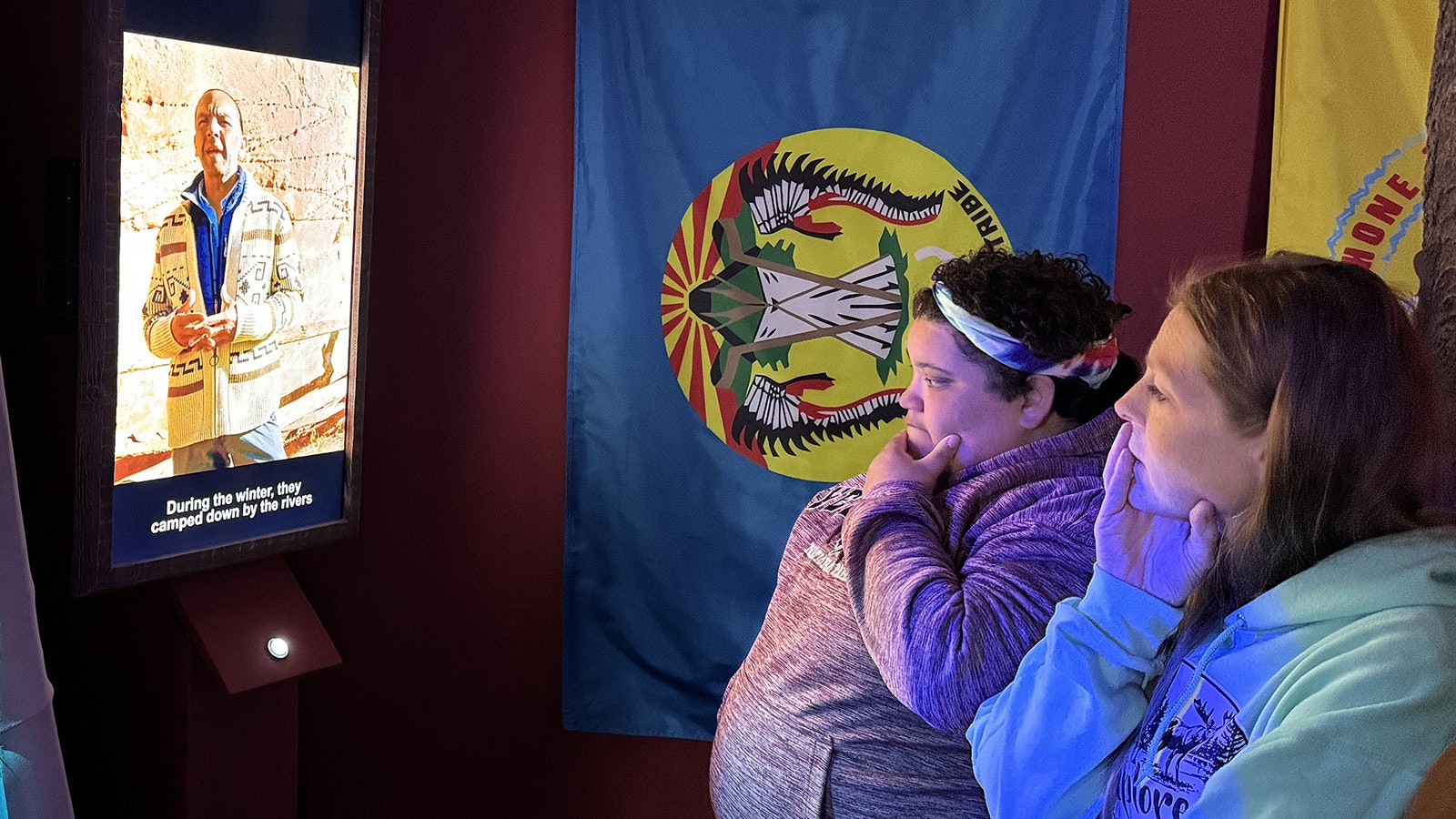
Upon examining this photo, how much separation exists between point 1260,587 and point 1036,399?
70cm

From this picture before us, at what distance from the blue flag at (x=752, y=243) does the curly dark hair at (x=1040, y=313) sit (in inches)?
44.0

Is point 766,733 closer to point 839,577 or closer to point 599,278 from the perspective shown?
point 839,577

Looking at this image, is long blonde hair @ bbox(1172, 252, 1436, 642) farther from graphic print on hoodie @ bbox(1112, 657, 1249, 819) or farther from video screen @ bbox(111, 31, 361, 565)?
video screen @ bbox(111, 31, 361, 565)

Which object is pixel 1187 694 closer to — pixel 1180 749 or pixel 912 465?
pixel 1180 749

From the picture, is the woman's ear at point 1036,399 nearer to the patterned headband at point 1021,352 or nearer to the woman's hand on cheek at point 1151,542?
the patterned headband at point 1021,352

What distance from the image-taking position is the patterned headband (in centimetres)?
171

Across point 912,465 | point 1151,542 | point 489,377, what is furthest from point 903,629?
point 489,377

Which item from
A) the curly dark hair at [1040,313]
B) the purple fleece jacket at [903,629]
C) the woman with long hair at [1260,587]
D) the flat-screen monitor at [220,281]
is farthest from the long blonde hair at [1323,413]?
the flat-screen monitor at [220,281]

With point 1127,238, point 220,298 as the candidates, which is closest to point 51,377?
point 220,298

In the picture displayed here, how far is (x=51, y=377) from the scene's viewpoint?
206 cm

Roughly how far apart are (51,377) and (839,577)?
1.39 m

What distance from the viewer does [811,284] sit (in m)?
2.96

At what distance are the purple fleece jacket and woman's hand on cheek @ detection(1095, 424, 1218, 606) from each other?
1.03 ft

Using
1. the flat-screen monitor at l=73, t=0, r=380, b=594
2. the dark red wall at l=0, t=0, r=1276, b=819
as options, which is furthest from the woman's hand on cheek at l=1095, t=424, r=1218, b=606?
the dark red wall at l=0, t=0, r=1276, b=819
